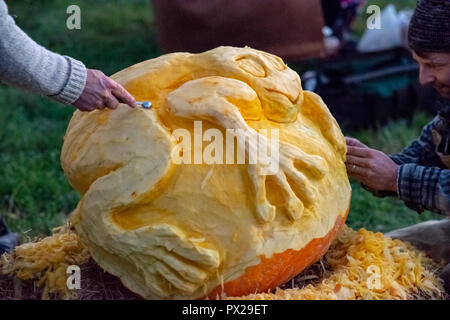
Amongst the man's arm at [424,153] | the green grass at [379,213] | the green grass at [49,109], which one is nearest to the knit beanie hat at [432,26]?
the man's arm at [424,153]

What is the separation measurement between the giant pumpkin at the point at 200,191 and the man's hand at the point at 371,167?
14.6 inches

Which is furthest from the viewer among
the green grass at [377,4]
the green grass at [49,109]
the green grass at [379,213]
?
the green grass at [377,4]

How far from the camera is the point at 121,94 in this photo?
89.4 inches

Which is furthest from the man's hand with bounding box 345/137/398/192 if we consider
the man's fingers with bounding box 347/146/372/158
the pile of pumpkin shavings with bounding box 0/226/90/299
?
the pile of pumpkin shavings with bounding box 0/226/90/299

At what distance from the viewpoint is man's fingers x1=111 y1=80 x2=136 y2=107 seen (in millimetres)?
2268

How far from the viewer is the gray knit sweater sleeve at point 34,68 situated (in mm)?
2135

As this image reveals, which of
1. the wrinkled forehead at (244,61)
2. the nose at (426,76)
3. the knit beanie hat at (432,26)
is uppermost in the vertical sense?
the wrinkled forehead at (244,61)

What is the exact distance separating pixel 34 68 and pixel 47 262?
773 millimetres

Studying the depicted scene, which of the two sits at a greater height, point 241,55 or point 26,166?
point 241,55

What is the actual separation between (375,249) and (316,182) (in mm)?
421

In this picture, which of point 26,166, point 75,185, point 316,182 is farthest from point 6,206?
point 316,182

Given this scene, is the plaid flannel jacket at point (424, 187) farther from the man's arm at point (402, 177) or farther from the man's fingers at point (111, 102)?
the man's fingers at point (111, 102)
